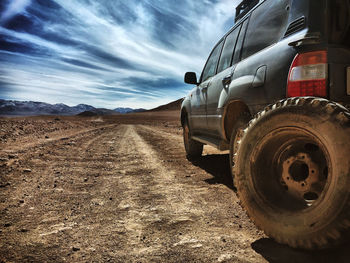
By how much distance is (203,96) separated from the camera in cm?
419

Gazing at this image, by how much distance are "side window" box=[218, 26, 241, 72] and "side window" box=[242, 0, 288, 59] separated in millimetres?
423

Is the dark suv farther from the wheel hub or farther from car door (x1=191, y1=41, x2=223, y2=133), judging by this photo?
car door (x1=191, y1=41, x2=223, y2=133)

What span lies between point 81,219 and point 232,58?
9.28 feet

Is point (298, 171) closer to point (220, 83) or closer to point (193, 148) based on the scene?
point (220, 83)

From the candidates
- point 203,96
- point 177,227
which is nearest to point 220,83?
point 203,96

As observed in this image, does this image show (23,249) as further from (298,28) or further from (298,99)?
(298,28)

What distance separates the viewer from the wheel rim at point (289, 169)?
5.09ft

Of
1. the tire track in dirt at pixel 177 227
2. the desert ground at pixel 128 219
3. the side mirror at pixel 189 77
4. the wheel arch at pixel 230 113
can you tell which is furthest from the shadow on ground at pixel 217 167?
the side mirror at pixel 189 77

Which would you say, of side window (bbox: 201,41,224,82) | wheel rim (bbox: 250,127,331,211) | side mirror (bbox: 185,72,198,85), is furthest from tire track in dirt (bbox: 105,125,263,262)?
side mirror (bbox: 185,72,198,85)

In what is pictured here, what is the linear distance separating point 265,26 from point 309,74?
110cm

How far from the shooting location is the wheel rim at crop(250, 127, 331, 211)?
155 cm

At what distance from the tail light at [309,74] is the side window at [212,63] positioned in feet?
7.83

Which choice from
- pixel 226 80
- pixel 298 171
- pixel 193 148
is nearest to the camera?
pixel 298 171

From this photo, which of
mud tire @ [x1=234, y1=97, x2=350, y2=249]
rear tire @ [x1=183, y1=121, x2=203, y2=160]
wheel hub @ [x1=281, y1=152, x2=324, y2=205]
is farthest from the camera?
rear tire @ [x1=183, y1=121, x2=203, y2=160]
